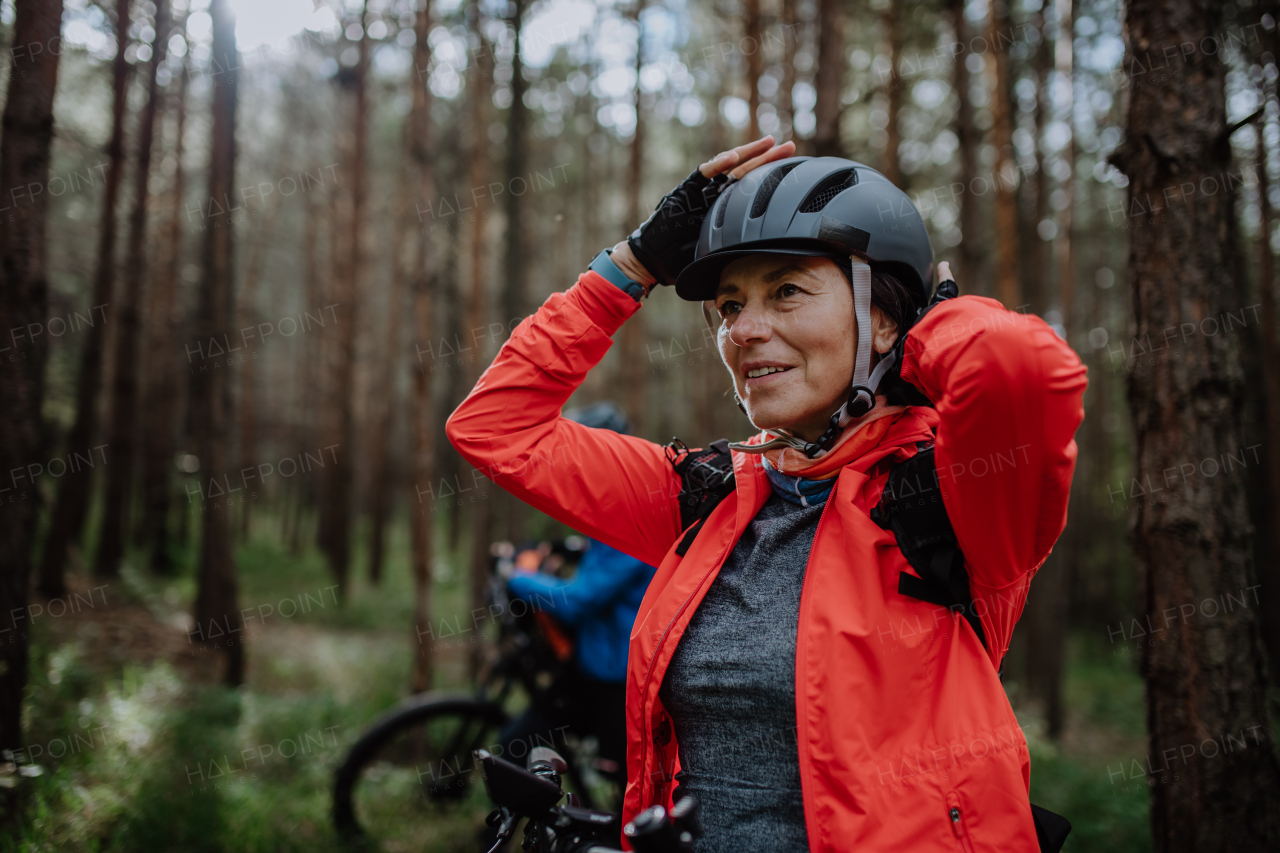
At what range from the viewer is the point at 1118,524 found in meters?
17.5

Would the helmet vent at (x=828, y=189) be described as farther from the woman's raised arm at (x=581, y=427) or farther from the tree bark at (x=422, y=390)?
the tree bark at (x=422, y=390)

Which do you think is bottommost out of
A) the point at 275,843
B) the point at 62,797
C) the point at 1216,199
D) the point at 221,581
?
the point at 275,843

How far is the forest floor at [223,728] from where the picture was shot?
394 cm

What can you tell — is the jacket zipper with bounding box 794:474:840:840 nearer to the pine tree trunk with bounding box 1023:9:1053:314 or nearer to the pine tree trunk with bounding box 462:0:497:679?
the pine tree trunk with bounding box 462:0:497:679

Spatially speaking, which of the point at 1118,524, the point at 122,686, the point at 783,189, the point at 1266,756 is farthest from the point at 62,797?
the point at 1118,524

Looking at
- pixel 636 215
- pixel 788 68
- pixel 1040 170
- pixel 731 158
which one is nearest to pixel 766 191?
pixel 731 158

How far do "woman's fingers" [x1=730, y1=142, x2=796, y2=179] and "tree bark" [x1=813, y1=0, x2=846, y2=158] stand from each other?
327cm

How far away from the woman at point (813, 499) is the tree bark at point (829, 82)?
131 inches

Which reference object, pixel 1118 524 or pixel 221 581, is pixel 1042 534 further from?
pixel 1118 524

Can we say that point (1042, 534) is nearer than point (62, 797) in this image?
Yes

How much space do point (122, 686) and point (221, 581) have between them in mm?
1341

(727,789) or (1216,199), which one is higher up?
(1216,199)

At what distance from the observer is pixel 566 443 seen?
2039 millimetres

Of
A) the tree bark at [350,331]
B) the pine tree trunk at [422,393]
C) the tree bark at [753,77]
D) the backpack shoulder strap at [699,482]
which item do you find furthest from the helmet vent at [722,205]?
the tree bark at [350,331]
